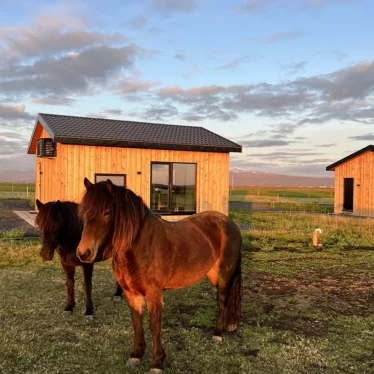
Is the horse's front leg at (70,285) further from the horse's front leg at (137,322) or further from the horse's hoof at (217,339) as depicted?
the horse's hoof at (217,339)

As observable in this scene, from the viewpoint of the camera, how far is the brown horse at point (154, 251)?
3.26m

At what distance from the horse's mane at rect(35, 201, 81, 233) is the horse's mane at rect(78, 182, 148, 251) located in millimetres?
1811

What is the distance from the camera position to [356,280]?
746 centimetres

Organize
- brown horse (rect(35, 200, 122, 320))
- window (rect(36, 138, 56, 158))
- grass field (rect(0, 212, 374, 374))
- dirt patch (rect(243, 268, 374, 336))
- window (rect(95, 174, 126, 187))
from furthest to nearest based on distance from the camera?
window (rect(36, 138, 56, 158)) → window (rect(95, 174, 126, 187)) → dirt patch (rect(243, 268, 374, 336)) → brown horse (rect(35, 200, 122, 320)) → grass field (rect(0, 212, 374, 374))

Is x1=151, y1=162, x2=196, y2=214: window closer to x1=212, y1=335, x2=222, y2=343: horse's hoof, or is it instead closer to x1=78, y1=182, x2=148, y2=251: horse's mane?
x1=212, y1=335, x2=222, y2=343: horse's hoof

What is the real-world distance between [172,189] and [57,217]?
31.1 feet

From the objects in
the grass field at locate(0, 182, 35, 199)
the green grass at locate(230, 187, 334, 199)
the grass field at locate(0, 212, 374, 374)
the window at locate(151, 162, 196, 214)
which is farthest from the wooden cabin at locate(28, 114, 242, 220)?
the green grass at locate(230, 187, 334, 199)

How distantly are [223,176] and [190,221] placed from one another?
1087cm

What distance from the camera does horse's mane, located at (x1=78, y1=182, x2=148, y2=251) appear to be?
3221 mm

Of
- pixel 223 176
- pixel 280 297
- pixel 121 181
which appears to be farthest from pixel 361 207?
pixel 280 297

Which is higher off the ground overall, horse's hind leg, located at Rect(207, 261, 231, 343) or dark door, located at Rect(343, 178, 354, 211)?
dark door, located at Rect(343, 178, 354, 211)

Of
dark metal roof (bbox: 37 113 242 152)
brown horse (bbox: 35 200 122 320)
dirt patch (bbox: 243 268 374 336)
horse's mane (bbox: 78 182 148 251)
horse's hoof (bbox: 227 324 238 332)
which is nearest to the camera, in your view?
horse's mane (bbox: 78 182 148 251)

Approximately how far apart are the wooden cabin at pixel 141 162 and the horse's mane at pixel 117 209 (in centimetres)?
948

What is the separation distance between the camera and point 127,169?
44.8ft
